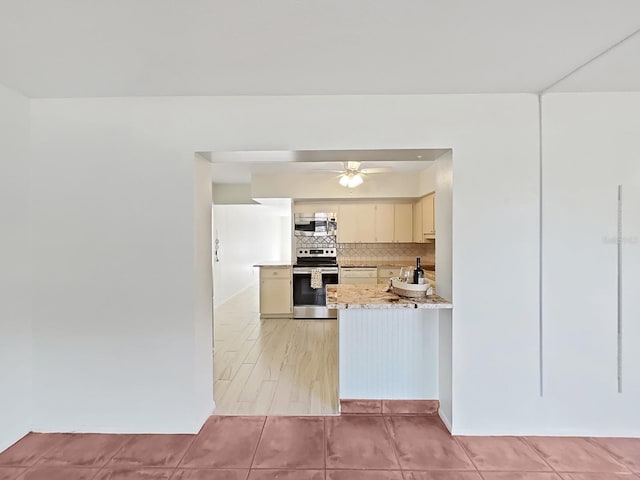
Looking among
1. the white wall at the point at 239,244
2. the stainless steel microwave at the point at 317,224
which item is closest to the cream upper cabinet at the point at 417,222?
the stainless steel microwave at the point at 317,224

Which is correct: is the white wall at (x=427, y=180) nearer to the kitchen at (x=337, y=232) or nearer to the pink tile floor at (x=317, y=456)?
the kitchen at (x=337, y=232)

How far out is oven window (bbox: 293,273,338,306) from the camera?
6.02 metres

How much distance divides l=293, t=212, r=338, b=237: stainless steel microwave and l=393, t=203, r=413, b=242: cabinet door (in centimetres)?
105

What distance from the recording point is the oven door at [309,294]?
600cm

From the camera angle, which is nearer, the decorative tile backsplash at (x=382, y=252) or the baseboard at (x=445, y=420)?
the baseboard at (x=445, y=420)

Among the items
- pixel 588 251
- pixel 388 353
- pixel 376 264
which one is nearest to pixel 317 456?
pixel 388 353

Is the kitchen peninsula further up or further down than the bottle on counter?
further down

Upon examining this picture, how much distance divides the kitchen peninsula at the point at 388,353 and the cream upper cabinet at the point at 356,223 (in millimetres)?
3382

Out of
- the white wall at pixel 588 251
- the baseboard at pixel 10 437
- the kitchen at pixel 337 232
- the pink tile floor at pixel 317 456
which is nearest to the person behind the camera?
the pink tile floor at pixel 317 456

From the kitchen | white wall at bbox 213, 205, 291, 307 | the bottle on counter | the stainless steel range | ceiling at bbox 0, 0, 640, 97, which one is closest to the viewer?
ceiling at bbox 0, 0, 640, 97

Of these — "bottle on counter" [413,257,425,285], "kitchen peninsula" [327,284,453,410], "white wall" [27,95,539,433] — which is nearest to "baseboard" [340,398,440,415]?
"kitchen peninsula" [327,284,453,410]

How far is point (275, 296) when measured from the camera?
6059 mm

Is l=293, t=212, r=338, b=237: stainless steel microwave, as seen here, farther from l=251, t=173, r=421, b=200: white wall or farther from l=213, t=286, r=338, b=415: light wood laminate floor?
l=213, t=286, r=338, b=415: light wood laminate floor

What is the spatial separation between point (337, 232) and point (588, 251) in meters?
4.12
